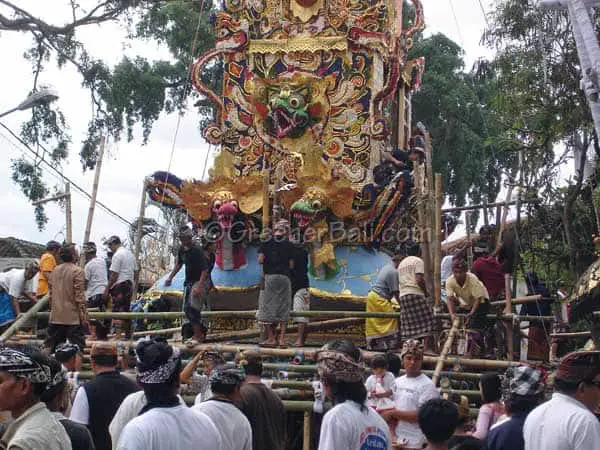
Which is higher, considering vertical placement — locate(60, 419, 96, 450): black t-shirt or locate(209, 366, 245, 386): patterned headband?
locate(209, 366, 245, 386): patterned headband

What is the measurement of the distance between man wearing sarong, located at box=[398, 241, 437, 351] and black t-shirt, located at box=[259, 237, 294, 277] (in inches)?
55.4

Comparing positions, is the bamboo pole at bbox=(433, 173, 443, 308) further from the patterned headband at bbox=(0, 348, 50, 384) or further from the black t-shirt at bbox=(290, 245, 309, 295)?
the patterned headband at bbox=(0, 348, 50, 384)

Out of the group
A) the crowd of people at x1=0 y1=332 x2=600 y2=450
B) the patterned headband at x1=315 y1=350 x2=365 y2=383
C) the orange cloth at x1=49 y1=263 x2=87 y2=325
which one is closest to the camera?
the crowd of people at x1=0 y1=332 x2=600 y2=450

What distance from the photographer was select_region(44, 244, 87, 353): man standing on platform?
1101 centimetres

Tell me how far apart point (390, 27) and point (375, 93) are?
1.33 meters

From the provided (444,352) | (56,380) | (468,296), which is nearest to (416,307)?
(468,296)

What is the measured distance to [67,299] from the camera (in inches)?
434

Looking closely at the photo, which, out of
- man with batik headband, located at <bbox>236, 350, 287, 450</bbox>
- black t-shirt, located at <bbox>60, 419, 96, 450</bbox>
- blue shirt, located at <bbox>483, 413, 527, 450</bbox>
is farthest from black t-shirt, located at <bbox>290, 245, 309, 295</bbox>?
black t-shirt, located at <bbox>60, 419, 96, 450</bbox>

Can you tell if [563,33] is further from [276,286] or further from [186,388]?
[186,388]

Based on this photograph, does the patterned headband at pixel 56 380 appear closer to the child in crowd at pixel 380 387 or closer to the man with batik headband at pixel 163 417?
the man with batik headband at pixel 163 417

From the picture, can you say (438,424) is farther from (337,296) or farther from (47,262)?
(337,296)

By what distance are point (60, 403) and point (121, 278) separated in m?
8.96

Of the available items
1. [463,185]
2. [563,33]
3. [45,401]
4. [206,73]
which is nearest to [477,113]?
[463,185]

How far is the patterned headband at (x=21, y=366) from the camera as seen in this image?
4.24m
